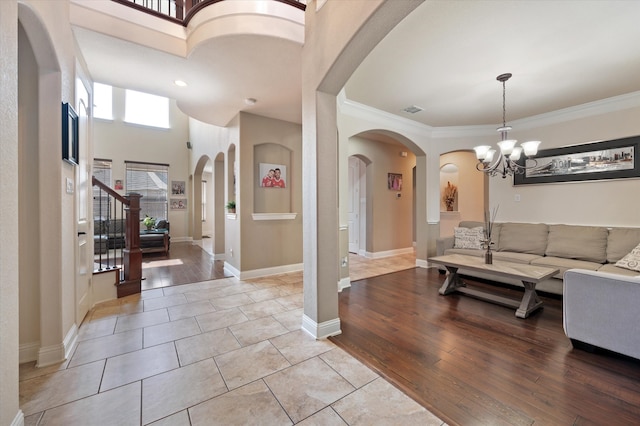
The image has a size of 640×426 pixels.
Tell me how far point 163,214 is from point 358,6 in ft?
29.1

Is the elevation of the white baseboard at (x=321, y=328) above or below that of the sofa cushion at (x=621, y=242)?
below

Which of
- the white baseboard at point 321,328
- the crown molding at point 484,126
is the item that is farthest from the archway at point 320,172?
the crown molding at point 484,126

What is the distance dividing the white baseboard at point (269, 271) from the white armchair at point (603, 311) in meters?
3.63

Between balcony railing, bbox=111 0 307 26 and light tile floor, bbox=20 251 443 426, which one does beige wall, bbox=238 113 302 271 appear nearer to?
balcony railing, bbox=111 0 307 26

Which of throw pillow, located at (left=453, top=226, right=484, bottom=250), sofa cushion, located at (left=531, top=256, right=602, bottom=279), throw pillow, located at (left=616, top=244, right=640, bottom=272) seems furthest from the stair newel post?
throw pillow, located at (left=616, top=244, right=640, bottom=272)

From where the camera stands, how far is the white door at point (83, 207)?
2498mm

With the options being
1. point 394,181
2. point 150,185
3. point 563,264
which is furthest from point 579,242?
point 150,185

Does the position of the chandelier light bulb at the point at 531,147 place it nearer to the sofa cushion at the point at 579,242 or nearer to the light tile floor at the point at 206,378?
the sofa cushion at the point at 579,242

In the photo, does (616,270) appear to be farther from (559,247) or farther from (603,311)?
(603,311)

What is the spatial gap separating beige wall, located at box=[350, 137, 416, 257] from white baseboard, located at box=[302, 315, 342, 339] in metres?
3.65

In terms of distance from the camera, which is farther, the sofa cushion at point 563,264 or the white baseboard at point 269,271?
the white baseboard at point 269,271

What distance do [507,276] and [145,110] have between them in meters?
10.4

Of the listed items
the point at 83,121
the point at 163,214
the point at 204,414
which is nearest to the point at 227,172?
the point at 83,121

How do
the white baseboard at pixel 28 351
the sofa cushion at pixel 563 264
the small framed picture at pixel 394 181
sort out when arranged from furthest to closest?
1. the small framed picture at pixel 394 181
2. the sofa cushion at pixel 563 264
3. the white baseboard at pixel 28 351
